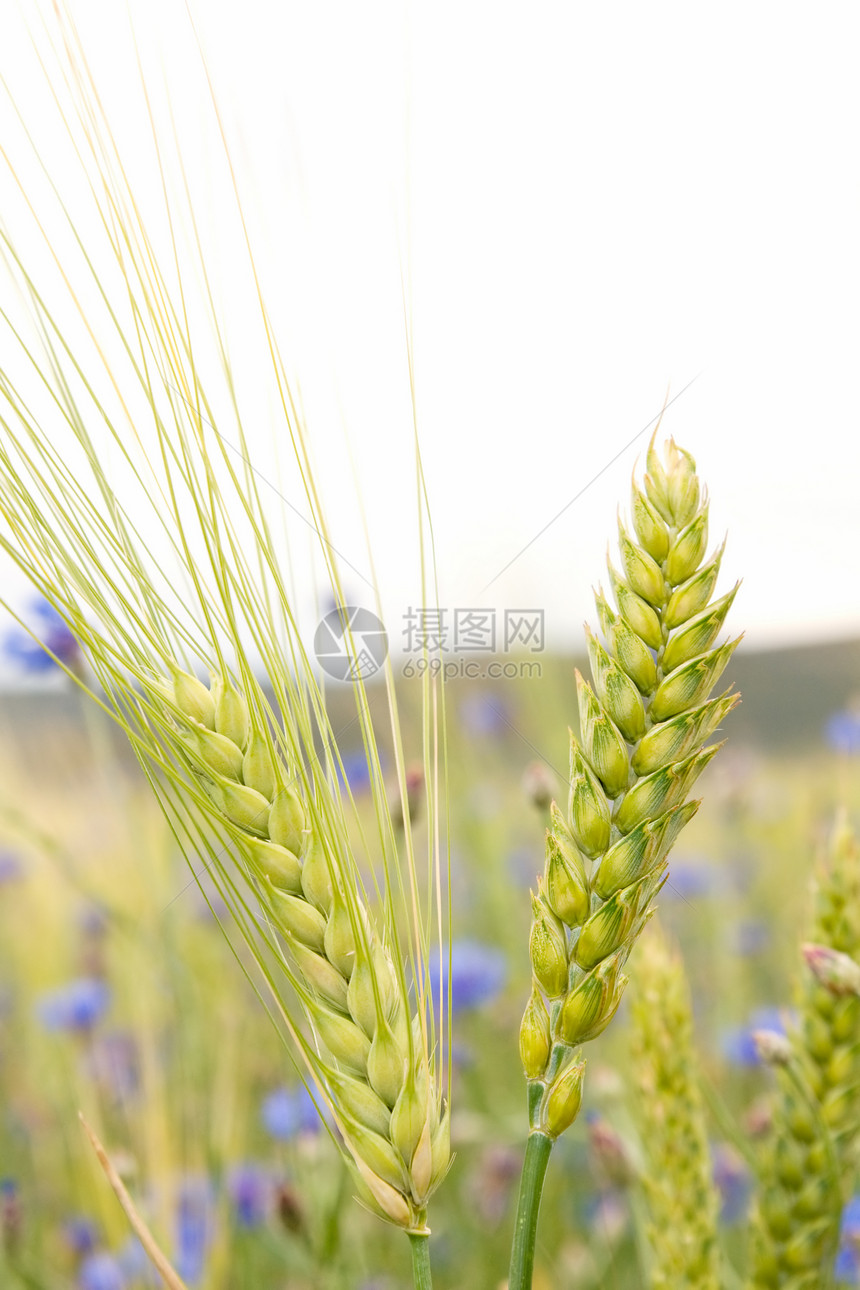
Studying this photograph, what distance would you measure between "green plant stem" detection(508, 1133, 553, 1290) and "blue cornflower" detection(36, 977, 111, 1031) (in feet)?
3.02

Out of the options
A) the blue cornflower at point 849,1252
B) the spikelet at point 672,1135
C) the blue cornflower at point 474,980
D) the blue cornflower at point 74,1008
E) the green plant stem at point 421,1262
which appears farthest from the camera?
the blue cornflower at point 74,1008

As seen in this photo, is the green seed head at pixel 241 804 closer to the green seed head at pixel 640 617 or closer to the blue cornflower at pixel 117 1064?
the green seed head at pixel 640 617

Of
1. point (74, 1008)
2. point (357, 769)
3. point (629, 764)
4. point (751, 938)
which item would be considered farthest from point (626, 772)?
point (751, 938)

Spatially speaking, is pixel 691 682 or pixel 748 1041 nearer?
pixel 691 682

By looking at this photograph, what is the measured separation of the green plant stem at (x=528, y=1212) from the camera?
0.99ft

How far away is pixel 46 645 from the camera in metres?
0.82

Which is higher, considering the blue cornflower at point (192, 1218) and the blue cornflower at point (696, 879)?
the blue cornflower at point (696, 879)

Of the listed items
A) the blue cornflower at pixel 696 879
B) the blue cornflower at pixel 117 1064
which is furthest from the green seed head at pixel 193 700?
the blue cornflower at pixel 696 879

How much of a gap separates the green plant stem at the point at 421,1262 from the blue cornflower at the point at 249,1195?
25.5 inches

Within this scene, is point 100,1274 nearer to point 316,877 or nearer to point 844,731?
point 316,877

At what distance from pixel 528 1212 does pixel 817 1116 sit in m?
0.25

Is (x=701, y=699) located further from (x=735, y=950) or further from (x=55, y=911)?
(x=55, y=911)

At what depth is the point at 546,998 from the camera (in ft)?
1.07

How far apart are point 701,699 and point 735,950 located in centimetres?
106
